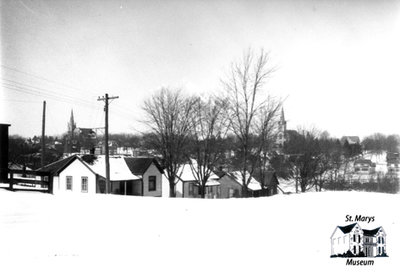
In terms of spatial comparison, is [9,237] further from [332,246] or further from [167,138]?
[167,138]

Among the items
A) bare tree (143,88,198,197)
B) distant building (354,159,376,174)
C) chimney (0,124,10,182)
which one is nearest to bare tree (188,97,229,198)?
bare tree (143,88,198,197)

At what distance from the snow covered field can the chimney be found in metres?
2.60

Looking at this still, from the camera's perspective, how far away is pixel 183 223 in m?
7.21

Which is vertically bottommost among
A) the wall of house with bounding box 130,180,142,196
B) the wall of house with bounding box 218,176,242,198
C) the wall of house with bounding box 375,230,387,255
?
the wall of house with bounding box 218,176,242,198

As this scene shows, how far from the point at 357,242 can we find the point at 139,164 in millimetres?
23580

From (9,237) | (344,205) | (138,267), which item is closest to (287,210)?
(344,205)

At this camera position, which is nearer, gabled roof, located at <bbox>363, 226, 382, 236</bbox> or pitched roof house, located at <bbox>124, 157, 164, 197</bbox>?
gabled roof, located at <bbox>363, 226, 382, 236</bbox>

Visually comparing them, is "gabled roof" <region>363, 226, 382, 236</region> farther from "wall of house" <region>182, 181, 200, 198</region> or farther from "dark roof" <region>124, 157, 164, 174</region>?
"wall of house" <region>182, 181, 200, 198</region>

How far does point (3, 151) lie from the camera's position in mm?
11102

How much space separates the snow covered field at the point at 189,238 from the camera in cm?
553

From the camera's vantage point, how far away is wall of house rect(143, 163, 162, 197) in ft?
90.3

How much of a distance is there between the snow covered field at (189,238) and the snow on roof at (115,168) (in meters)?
15.9

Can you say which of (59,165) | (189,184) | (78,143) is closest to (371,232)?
(59,165)

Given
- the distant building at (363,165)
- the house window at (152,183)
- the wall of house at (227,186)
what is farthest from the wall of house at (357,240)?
the distant building at (363,165)
